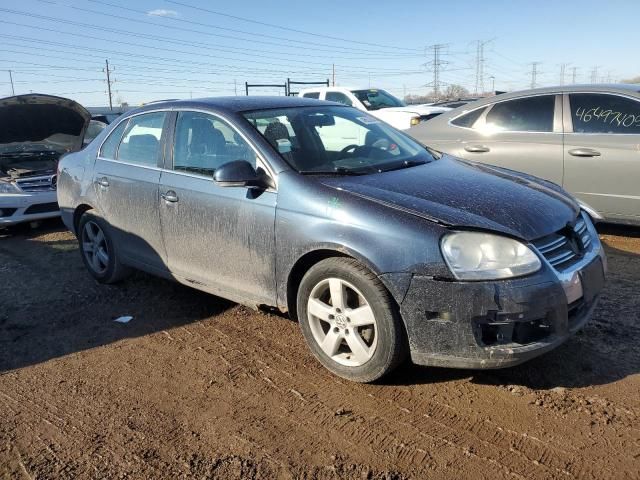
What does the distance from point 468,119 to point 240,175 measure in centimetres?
402

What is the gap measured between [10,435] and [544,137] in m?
5.49

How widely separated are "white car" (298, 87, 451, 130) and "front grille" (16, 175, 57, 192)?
6553mm

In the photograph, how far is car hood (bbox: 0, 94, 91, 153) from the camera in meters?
7.58

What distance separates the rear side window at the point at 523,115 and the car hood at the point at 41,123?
18.4 feet

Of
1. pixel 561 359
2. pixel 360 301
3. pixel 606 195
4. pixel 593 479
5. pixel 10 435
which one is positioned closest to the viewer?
pixel 593 479

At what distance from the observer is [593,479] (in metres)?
2.46

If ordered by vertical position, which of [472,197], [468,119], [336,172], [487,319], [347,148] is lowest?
[487,319]

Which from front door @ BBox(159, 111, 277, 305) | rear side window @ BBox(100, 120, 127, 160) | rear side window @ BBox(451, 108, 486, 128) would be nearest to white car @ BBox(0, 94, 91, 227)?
rear side window @ BBox(100, 120, 127, 160)

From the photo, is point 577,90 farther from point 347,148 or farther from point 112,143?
point 112,143

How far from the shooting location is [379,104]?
14.6 m

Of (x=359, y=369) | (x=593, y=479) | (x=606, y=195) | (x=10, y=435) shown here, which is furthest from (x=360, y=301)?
(x=606, y=195)

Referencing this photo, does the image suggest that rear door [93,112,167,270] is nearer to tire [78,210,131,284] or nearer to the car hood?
tire [78,210,131,284]

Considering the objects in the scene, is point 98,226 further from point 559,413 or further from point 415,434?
point 559,413

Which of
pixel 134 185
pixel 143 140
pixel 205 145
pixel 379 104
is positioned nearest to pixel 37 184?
pixel 143 140
